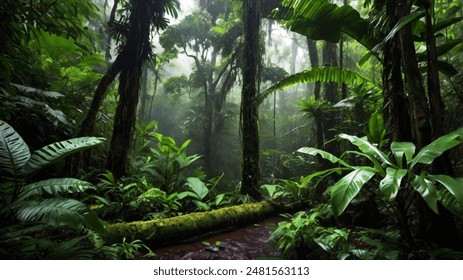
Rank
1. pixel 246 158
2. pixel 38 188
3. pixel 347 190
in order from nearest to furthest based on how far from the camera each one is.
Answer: pixel 347 190
pixel 38 188
pixel 246 158

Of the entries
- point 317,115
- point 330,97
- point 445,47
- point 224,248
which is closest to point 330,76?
point 445,47

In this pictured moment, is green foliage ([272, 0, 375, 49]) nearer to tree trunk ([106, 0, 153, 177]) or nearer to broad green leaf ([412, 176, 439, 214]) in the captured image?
broad green leaf ([412, 176, 439, 214])

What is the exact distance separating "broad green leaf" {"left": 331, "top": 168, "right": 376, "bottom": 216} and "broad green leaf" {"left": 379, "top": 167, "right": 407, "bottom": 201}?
131 mm

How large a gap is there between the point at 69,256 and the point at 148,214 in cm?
168

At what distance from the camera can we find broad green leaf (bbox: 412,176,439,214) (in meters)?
1.45

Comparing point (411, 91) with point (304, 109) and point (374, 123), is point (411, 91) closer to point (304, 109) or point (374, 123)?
point (374, 123)

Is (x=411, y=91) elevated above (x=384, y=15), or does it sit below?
below

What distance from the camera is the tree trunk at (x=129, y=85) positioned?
14.1ft

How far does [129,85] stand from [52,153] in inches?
111

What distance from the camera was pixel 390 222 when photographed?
3.03m

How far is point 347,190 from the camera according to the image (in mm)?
1713

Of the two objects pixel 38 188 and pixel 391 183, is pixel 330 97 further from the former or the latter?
pixel 38 188

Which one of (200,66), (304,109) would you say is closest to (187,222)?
(304,109)

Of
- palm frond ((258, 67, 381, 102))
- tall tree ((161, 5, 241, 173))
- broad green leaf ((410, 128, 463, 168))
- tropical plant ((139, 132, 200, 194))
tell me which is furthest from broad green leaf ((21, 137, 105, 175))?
tall tree ((161, 5, 241, 173))
